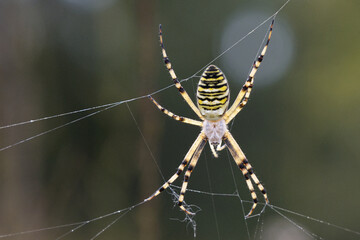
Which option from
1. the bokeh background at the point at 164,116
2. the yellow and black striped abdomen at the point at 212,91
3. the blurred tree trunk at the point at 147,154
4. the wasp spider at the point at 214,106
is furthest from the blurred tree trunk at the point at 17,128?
the yellow and black striped abdomen at the point at 212,91

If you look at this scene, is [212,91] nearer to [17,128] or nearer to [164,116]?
[17,128]

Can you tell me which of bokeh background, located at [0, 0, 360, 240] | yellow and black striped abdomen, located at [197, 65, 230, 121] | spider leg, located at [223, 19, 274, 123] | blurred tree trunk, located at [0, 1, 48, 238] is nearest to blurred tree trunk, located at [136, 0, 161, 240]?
bokeh background, located at [0, 0, 360, 240]

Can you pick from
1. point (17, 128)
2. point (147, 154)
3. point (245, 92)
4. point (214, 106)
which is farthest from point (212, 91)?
point (17, 128)

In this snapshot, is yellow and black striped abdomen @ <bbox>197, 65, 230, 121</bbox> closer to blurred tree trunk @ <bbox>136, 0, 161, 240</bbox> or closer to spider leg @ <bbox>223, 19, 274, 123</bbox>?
spider leg @ <bbox>223, 19, 274, 123</bbox>

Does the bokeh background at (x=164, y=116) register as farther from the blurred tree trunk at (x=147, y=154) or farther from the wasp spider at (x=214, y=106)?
the wasp spider at (x=214, y=106)

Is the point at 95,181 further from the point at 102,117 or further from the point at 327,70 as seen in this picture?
the point at 327,70

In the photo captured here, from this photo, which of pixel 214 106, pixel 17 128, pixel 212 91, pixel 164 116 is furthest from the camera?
pixel 164 116

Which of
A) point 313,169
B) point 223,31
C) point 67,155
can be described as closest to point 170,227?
point 67,155
